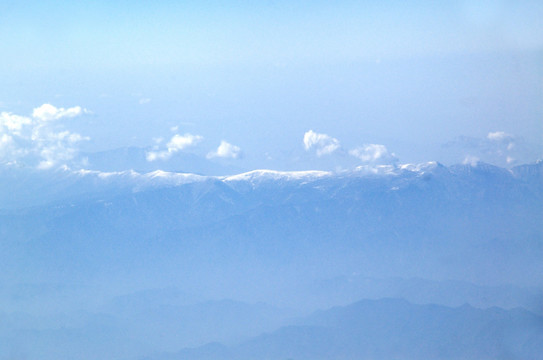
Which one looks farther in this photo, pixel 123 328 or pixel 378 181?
pixel 378 181

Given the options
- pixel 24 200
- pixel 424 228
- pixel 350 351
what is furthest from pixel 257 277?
pixel 24 200

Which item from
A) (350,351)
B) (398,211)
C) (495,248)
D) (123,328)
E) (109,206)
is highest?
(109,206)

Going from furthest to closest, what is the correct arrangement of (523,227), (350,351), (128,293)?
(523,227) → (128,293) → (350,351)

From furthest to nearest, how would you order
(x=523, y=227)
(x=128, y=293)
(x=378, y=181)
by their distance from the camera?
(x=378, y=181), (x=523, y=227), (x=128, y=293)

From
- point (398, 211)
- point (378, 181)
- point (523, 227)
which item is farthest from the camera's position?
point (378, 181)

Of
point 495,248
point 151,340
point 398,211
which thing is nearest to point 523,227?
point 495,248

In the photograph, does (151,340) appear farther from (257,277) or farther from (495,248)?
(495,248)

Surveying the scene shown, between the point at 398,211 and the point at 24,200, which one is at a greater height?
the point at 24,200

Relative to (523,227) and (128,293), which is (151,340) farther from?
(523,227)

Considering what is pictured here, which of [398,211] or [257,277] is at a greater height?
[398,211]
